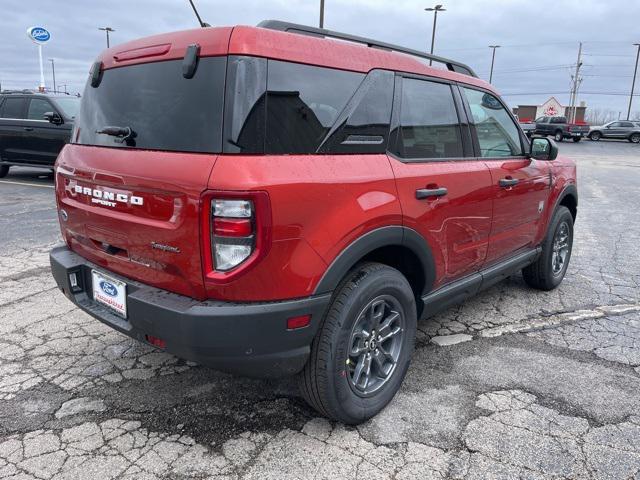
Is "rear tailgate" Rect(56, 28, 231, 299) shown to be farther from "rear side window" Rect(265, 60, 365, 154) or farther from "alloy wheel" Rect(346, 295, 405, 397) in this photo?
"alloy wheel" Rect(346, 295, 405, 397)

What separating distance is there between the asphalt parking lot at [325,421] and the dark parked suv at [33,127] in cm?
622

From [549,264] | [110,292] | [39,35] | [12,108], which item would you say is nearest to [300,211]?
[110,292]

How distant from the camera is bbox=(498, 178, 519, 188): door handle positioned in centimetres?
341

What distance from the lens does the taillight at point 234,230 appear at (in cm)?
194

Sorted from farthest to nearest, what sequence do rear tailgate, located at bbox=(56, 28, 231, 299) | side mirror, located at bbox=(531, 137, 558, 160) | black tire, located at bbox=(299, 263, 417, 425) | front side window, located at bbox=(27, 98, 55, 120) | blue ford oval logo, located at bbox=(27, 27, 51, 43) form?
blue ford oval logo, located at bbox=(27, 27, 51, 43) → front side window, located at bbox=(27, 98, 55, 120) → side mirror, located at bbox=(531, 137, 558, 160) → black tire, located at bbox=(299, 263, 417, 425) → rear tailgate, located at bbox=(56, 28, 231, 299)

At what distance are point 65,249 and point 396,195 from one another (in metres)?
1.89

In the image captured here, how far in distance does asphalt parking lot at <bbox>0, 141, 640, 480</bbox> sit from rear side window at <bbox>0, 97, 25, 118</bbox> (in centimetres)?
717

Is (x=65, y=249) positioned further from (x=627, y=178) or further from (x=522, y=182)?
(x=627, y=178)

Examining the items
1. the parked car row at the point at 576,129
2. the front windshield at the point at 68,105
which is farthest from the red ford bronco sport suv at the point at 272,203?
the parked car row at the point at 576,129

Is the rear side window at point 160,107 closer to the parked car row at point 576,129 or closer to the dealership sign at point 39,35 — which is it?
the dealership sign at point 39,35

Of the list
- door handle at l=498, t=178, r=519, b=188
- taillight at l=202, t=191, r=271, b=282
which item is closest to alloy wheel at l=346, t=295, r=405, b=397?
taillight at l=202, t=191, r=271, b=282

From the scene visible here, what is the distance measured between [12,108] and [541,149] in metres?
10.1

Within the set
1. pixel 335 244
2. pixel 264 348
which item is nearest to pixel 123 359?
pixel 264 348

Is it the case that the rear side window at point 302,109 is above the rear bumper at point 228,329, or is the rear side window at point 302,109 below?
above
